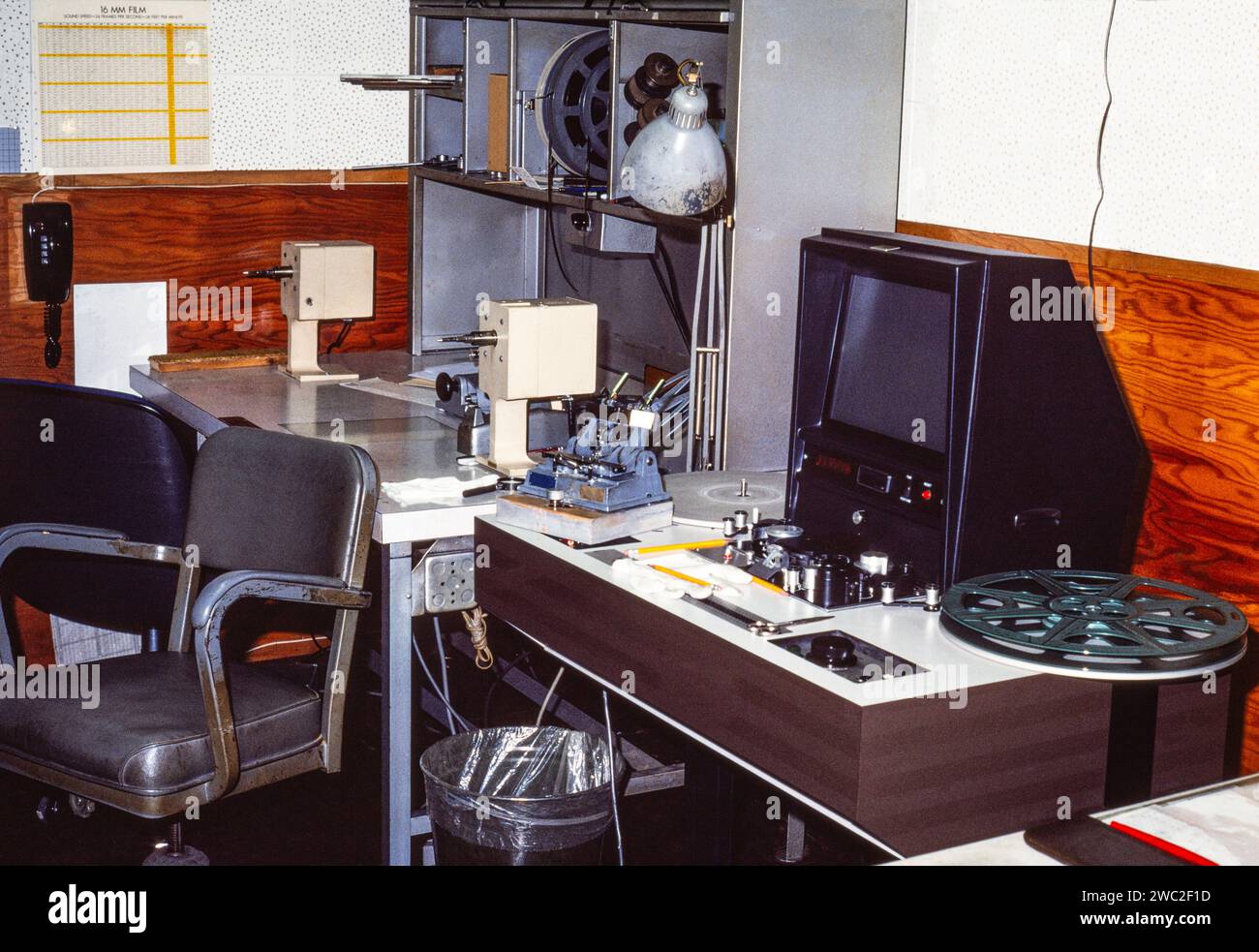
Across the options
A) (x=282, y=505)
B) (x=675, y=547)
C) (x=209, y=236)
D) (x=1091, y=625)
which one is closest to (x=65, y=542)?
(x=282, y=505)

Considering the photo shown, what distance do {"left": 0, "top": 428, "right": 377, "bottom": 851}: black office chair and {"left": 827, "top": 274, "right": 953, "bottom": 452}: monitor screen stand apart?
76 centimetres

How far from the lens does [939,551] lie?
6.03 feet

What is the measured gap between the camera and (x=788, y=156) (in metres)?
2.39

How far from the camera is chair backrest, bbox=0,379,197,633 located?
8.73ft

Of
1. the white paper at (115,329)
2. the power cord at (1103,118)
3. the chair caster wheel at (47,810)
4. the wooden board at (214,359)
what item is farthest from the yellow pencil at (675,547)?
the white paper at (115,329)

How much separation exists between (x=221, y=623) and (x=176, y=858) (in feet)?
2.05

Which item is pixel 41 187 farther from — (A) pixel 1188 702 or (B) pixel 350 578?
(A) pixel 1188 702

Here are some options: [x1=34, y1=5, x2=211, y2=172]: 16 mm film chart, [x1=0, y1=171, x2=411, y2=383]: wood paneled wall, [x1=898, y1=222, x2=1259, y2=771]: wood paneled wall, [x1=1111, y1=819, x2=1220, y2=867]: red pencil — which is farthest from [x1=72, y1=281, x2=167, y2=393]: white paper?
[x1=1111, y1=819, x2=1220, y2=867]: red pencil

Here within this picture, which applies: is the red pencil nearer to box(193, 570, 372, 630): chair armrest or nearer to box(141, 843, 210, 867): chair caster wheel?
box(193, 570, 372, 630): chair armrest

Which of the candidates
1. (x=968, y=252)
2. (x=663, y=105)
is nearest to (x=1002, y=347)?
(x=968, y=252)

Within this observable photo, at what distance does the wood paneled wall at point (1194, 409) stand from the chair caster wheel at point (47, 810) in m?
2.11

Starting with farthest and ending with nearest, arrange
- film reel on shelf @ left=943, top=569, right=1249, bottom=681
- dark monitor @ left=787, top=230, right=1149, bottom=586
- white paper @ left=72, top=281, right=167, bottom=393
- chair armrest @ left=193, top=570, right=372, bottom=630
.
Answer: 1. white paper @ left=72, top=281, right=167, bottom=393
2. chair armrest @ left=193, top=570, right=372, bottom=630
3. dark monitor @ left=787, top=230, right=1149, bottom=586
4. film reel on shelf @ left=943, top=569, right=1249, bottom=681

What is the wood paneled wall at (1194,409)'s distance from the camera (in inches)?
77.5

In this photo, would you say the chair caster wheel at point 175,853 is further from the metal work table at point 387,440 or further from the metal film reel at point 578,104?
the metal film reel at point 578,104
